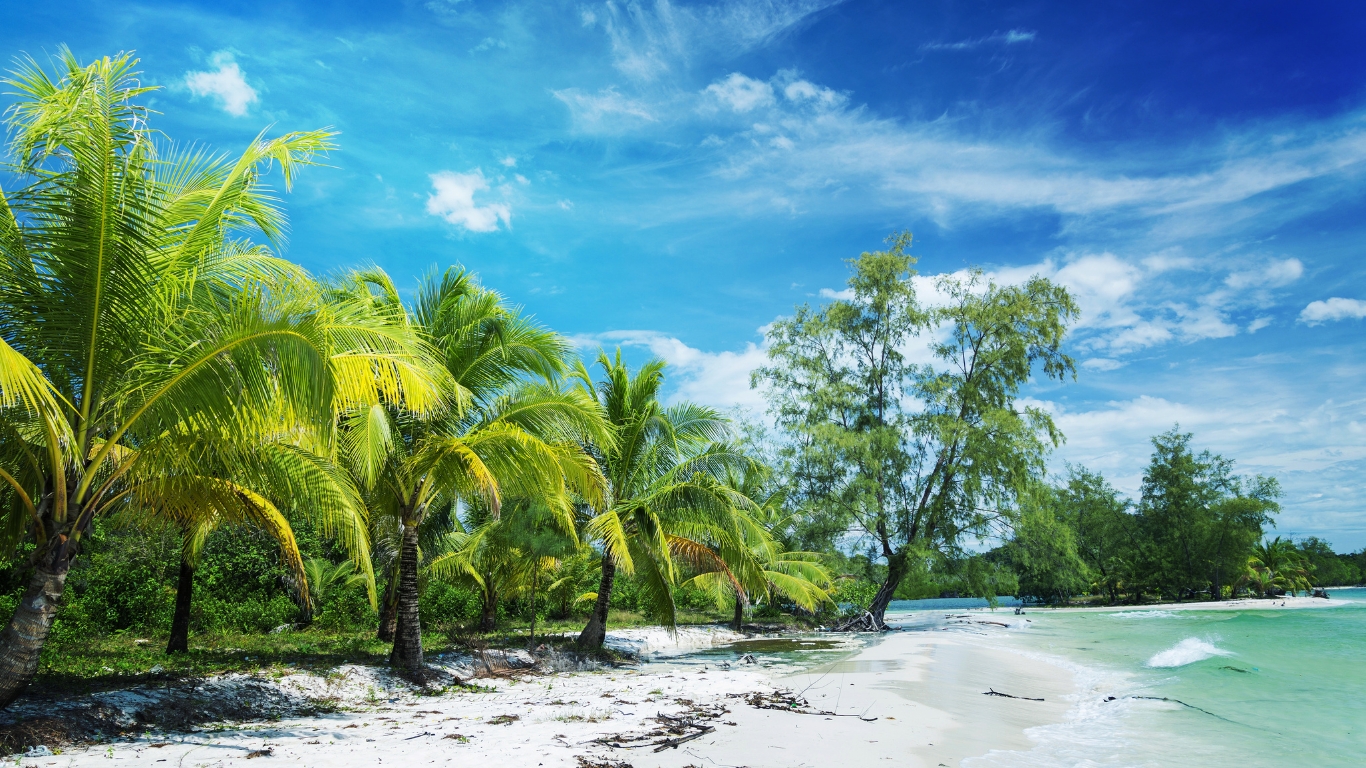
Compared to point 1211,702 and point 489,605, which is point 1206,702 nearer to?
point 1211,702

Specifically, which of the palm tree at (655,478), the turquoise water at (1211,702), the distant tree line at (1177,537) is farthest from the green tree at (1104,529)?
the palm tree at (655,478)

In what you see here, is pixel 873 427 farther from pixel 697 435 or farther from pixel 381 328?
pixel 381 328

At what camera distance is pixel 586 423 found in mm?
9883

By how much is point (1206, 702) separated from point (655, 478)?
33.8 ft

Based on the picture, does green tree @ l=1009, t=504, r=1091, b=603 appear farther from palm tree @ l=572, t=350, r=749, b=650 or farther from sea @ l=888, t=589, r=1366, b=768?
palm tree @ l=572, t=350, r=749, b=650

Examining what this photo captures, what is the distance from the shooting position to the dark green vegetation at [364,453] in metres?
5.55

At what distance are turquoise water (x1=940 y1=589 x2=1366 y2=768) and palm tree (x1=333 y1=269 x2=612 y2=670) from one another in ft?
20.1

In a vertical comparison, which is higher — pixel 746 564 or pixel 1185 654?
pixel 746 564

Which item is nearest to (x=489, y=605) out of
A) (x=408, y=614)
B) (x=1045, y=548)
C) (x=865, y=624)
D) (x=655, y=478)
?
(x=655, y=478)

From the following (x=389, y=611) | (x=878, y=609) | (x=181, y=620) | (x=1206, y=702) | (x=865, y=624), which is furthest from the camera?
(x=878, y=609)

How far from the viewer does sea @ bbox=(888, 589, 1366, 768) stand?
7.05 m

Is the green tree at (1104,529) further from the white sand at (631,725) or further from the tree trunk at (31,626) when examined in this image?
the tree trunk at (31,626)

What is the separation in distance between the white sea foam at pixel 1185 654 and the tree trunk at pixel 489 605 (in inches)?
604

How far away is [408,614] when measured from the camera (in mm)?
9742
